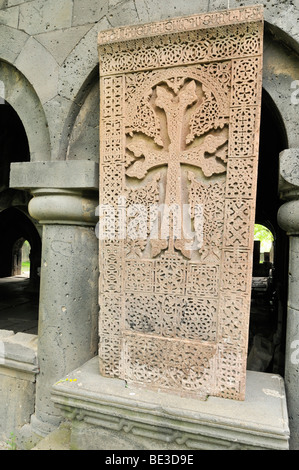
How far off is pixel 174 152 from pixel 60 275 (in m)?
1.12

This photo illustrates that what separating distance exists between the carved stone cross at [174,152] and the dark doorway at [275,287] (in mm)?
535

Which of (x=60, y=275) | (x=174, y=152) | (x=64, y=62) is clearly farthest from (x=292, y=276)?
(x=64, y=62)

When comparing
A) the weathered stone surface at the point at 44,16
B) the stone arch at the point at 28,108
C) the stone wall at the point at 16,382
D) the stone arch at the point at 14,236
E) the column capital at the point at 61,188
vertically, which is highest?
the weathered stone surface at the point at 44,16

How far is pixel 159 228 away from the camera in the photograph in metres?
1.86

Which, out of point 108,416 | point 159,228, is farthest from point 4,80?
point 108,416


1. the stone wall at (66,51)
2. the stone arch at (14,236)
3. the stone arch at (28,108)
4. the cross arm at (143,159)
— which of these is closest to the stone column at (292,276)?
the cross arm at (143,159)

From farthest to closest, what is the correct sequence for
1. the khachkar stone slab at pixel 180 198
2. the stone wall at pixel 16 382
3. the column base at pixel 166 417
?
the stone wall at pixel 16 382, the khachkar stone slab at pixel 180 198, the column base at pixel 166 417

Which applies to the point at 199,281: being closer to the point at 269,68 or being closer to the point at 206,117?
the point at 206,117

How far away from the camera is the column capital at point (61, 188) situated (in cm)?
209

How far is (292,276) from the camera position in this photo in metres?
1.82

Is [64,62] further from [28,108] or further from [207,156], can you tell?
[207,156]

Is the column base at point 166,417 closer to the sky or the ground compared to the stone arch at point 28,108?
closer to the ground

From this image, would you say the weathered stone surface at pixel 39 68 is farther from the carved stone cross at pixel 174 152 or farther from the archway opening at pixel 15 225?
the carved stone cross at pixel 174 152

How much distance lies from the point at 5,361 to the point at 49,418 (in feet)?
1.82
